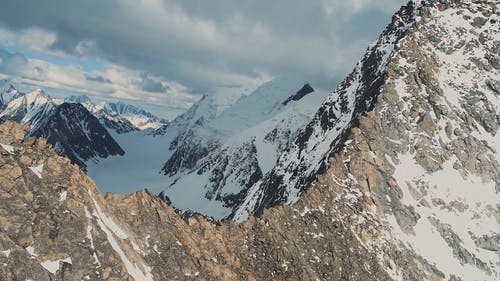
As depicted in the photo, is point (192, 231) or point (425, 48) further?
point (425, 48)

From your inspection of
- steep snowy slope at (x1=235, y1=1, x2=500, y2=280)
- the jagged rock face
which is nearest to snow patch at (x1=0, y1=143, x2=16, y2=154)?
the jagged rock face

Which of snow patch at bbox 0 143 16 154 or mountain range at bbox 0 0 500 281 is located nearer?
mountain range at bbox 0 0 500 281

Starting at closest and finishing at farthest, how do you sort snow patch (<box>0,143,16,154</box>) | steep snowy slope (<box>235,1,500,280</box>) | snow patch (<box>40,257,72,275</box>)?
snow patch (<box>40,257,72,275</box>)
snow patch (<box>0,143,16,154</box>)
steep snowy slope (<box>235,1,500,280</box>)

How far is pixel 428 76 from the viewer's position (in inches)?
4614

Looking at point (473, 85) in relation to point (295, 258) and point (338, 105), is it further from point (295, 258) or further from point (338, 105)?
point (295, 258)

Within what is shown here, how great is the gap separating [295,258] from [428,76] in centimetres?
6195

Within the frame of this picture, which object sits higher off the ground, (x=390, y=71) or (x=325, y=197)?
(x=390, y=71)

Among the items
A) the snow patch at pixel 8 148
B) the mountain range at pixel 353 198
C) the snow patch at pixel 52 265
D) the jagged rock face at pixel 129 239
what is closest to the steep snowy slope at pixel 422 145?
the mountain range at pixel 353 198

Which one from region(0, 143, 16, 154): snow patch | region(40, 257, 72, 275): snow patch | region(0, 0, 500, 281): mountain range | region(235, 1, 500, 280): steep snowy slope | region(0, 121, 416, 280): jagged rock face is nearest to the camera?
region(40, 257, 72, 275): snow patch

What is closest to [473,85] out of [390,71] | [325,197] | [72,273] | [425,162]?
[390,71]

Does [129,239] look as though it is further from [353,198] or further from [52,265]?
[353,198]

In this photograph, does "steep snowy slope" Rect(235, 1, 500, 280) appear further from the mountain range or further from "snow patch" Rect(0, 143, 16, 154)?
"snow patch" Rect(0, 143, 16, 154)

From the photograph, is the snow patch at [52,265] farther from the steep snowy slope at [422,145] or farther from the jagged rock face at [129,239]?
the steep snowy slope at [422,145]

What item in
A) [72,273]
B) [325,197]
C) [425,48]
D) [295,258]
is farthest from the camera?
[425,48]
